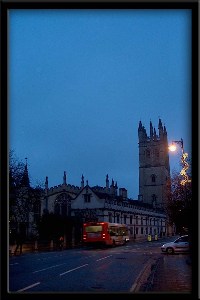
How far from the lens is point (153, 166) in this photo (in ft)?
204

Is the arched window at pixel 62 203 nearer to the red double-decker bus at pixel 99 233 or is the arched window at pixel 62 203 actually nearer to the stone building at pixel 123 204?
the stone building at pixel 123 204

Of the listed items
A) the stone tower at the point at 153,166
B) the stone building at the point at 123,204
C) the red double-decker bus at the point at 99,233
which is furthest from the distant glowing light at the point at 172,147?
the stone building at the point at 123,204

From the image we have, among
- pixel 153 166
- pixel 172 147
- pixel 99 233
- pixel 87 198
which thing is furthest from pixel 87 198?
pixel 172 147

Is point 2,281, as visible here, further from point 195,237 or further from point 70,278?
point 70,278

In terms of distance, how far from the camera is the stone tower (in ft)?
164

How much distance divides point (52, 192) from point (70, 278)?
4816 cm

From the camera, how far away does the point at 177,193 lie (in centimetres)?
2762

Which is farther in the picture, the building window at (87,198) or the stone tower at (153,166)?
the building window at (87,198)

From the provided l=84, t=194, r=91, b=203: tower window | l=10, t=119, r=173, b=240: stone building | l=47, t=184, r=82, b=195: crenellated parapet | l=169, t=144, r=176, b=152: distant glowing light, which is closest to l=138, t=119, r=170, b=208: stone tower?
l=10, t=119, r=173, b=240: stone building

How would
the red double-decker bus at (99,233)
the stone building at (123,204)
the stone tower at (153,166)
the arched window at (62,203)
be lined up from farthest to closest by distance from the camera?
the arched window at (62,203), the stone building at (123,204), the stone tower at (153,166), the red double-decker bus at (99,233)

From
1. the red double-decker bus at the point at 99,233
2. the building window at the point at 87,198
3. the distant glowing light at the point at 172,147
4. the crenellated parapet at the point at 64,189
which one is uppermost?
the distant glowing light at the point at 172,147

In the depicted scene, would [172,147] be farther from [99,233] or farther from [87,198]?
[87,198]

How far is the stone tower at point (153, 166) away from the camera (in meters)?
50.1

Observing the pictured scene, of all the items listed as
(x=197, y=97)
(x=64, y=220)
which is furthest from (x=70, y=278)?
(x=64, y=220)
